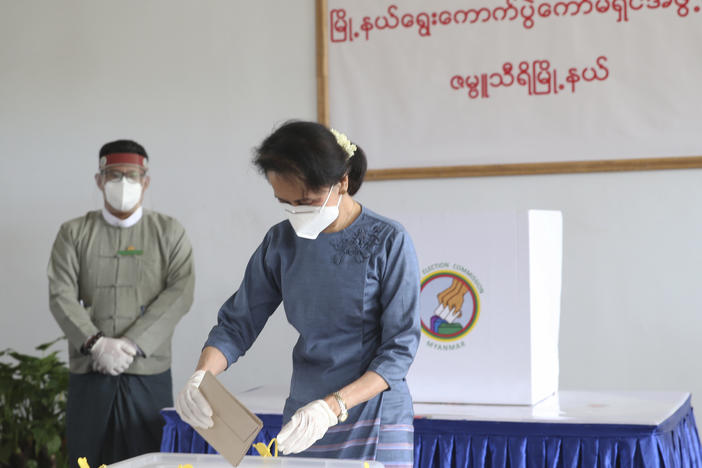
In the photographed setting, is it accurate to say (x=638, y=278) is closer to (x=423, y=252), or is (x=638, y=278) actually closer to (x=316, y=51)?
(x=423, y=252)

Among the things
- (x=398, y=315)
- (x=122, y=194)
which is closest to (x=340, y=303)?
(x=398, y=315)

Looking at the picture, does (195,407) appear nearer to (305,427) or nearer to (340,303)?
(305,427)

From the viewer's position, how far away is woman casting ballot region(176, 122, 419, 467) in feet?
4.86

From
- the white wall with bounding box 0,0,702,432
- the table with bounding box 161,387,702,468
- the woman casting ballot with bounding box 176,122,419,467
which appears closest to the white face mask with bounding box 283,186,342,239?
the woman casting ballot with bounding box 176,122,419,467

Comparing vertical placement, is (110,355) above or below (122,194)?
below

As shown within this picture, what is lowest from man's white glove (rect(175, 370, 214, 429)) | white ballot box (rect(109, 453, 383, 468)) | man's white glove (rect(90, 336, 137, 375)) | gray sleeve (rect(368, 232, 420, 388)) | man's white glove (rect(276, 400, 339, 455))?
man's white glove (rect(90, 336, 137, 375))

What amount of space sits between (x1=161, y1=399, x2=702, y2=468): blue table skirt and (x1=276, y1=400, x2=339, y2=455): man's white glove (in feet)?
2.70

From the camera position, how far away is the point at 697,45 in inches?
125

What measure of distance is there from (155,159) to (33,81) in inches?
27.3

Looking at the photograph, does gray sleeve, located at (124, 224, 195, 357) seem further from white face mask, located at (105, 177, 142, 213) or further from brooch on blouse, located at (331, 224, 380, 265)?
brooch on blouse, located at (331, 224, 380, 265)

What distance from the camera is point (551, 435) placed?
2.06m

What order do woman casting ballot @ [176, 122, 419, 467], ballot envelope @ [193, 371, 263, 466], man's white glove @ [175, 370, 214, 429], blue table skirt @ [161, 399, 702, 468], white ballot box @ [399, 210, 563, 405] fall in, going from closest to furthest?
1. ballot envelope @ [193, 371, 263, 466]
2. man's white glove @ [175, 370, 214, 429]
3. woman casting ballot @ [176, 122, 419, 467]
4. blue table skirt @ [161, 399, 702, 468]
5. white ballot box @ [399, 210, 563, 405]

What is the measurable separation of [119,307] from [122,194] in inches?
14.3

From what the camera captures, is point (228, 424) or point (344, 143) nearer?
point (228, 424)
